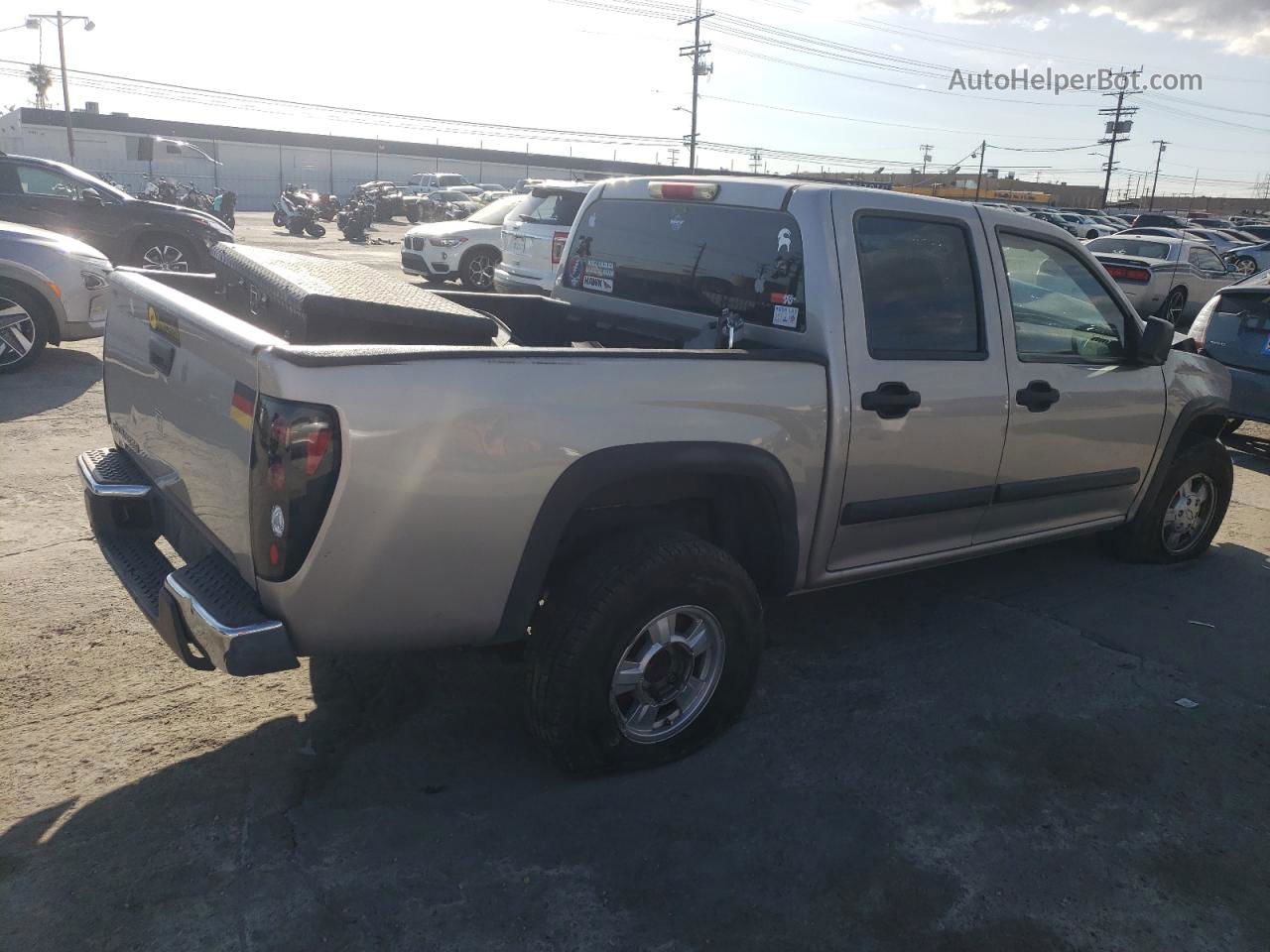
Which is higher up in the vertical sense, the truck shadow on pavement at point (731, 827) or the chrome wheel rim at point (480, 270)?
the chrome wheel rim at point (480, 270)

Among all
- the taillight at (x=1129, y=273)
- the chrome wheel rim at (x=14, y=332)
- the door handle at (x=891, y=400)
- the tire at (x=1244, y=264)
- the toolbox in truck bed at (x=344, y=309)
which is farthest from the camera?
the tire at (x=1244, y=264)

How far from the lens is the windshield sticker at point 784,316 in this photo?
3652 millimetres

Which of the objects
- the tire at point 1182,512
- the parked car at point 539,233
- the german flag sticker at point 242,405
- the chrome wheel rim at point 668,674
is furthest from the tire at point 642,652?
the parked car at point 539,233

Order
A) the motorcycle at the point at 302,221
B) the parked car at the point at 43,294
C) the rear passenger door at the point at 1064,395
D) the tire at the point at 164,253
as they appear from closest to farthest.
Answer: the rear passenger door at the point at 1064,395 → the parked car at the point at 43,294 → the tire at the point at 164,253 → the motorcycle at the point at 302,221

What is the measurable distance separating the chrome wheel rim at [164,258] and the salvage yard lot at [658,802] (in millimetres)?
9277

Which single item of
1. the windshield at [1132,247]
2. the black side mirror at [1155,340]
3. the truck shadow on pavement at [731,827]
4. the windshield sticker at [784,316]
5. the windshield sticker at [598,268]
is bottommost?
the truck shadow on pavement at [731,827]

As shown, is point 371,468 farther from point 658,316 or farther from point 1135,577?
point 1135,577

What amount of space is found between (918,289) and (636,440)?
5.05ft

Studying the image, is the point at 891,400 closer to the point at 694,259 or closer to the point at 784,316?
the point at 784,316

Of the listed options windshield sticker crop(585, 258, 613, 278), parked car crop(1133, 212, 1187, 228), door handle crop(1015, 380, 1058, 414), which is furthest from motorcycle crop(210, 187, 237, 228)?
parked car crop(1133, 212, 1187, 228)

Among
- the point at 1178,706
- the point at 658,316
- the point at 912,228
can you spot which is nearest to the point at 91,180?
the point at 658,316

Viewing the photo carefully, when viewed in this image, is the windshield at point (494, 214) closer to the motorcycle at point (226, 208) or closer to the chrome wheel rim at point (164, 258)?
the chrome wheel rim at point (164, 258)

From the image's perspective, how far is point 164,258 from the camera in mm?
12875

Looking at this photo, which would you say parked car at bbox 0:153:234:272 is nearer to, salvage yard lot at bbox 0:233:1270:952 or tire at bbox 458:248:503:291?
tire at bbox 458:248:503:291
